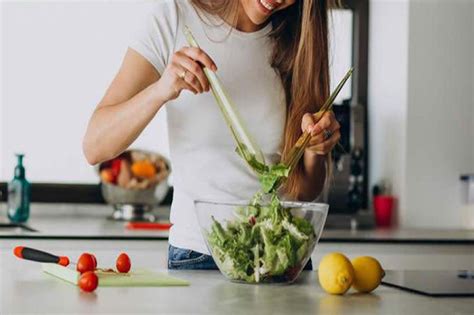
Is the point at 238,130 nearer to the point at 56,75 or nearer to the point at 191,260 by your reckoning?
the point at 191,260

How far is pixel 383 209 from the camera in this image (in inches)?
149

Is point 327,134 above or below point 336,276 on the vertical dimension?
above

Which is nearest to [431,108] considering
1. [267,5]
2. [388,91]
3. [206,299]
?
A: [388,91]

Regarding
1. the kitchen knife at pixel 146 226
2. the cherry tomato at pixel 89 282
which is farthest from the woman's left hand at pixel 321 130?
the kitchen knife at pixel 146 226

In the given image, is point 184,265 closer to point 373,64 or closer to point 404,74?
point 404,74

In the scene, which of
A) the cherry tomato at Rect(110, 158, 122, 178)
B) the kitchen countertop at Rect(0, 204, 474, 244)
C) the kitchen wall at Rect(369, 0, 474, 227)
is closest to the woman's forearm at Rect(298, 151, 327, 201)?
the kitchen countertop at Rect(0, 204, 474, 244)

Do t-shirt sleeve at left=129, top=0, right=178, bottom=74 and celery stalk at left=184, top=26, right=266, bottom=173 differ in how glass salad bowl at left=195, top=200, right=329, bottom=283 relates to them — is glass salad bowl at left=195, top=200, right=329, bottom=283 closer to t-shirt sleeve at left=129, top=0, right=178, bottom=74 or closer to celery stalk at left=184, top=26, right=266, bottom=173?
celery stalk at left=184, top=26, right=266, bottom=173

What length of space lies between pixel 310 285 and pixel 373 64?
242 cm

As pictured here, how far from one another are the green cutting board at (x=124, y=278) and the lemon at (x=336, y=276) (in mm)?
232

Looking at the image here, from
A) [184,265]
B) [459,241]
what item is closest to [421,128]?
[459,241]

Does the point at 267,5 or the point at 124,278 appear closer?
the point at 124,278

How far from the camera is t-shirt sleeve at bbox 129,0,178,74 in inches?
78.1

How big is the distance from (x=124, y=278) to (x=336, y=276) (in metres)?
0.36

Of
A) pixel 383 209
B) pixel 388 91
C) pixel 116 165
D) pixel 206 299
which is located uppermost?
pixel 388 91
